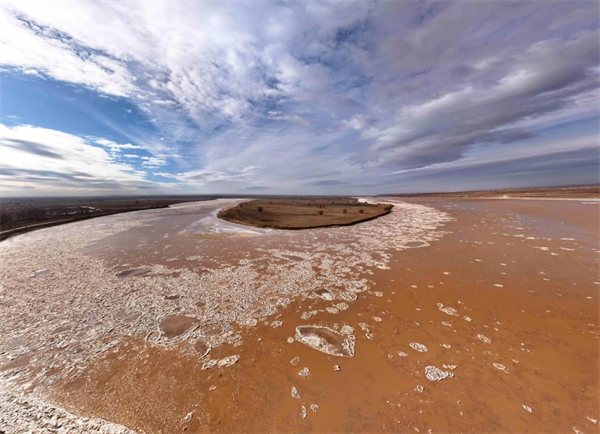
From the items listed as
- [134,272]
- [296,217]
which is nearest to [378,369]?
[134,272]

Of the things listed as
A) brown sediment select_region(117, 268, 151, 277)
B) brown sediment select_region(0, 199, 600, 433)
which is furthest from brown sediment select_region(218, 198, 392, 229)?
brown sediment select_region(0, 199, 600, 433)

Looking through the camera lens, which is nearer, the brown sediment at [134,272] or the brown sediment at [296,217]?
the brown sediment at [134,272]

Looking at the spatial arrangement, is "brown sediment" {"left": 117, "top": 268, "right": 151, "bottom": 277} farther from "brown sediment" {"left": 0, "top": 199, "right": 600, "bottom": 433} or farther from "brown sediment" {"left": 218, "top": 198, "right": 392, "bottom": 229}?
"brown sediment" {"left": 218, "top": 198, "right": 392, "bottom": 229}

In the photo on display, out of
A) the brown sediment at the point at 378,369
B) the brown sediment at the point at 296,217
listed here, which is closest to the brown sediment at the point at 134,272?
the brown sediment at the point at 378,369

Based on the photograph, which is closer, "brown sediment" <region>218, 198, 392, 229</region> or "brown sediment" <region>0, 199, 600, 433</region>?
"brown sediment" <region>0, 199, 600, 433</region>

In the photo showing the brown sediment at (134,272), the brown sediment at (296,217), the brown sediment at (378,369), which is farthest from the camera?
the brown sediment at (296,217)

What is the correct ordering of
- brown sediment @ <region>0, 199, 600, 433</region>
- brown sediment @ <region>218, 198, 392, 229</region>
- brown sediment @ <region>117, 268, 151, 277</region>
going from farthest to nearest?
brown sediment @ <region>218, 198, 392, 229</region> < brown sediment @ <region>117, 268, 151, 277</region> < brown sediment @ <region>0, 199, 600, 433</region>

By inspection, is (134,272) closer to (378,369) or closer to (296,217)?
(378,369)

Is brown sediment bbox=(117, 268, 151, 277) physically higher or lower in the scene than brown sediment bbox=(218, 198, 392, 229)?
higher

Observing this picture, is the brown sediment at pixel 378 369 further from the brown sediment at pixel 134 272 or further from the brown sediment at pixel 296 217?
the brown sediment at pixel 296 217

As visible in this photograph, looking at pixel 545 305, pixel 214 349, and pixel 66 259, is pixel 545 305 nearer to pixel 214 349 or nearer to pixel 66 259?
pixel 214 349
